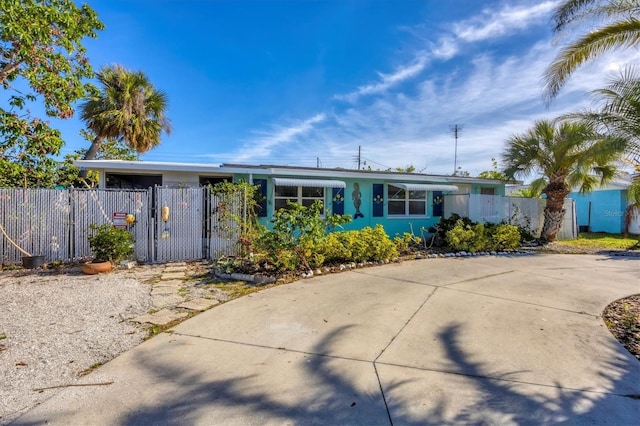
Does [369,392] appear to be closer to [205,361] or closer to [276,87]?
[205,361]

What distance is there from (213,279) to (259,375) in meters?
4.37

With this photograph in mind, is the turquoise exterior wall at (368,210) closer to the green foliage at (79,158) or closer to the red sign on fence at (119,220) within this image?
the red sign on fence at (119,220)

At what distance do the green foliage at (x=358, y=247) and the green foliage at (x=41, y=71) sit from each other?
284 inches

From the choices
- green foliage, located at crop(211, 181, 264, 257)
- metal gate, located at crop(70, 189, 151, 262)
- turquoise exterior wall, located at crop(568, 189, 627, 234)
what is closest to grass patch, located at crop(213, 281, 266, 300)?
green foliage, located at crop(211, 181, 264, 257)

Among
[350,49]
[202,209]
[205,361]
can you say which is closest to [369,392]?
[205,361]

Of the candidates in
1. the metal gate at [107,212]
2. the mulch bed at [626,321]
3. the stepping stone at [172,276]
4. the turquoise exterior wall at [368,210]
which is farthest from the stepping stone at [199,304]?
the turquoise exterior wall at [368,210]

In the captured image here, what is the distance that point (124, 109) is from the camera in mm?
14594

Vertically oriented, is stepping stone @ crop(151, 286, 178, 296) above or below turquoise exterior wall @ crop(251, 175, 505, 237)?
below

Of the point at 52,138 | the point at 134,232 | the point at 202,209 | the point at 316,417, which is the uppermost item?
the point at 52,138

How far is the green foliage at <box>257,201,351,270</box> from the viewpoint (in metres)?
7.58

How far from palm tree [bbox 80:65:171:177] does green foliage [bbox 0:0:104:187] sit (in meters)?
6.05

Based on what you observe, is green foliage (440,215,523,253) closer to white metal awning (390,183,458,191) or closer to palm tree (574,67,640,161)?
white metal awning (390,183,458,191)

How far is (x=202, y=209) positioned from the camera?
9.46 meters

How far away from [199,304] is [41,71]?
7152 millimetres
